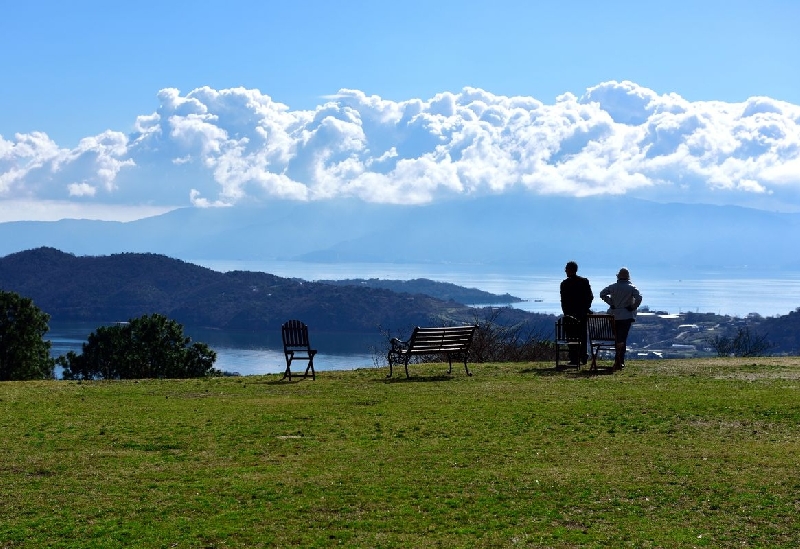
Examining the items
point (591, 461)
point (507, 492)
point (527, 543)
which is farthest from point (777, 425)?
point (527, 543)

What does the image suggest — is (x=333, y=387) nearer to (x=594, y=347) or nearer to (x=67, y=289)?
(x=594, y=347)

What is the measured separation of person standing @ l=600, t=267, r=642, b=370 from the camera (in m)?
17.1

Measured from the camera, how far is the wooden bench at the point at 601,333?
1681 centimetres

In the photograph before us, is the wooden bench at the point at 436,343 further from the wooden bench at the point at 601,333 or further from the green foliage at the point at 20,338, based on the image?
the green foliage at the point at 20,338

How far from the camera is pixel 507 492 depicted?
752 centimetres

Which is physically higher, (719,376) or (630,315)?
(630,315)

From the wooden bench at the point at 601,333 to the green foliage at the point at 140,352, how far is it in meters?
33.8

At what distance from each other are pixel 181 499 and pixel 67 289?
6483 inches

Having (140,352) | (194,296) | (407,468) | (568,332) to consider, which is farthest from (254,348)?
(407,468)

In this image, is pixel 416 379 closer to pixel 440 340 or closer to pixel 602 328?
pixel 440 340

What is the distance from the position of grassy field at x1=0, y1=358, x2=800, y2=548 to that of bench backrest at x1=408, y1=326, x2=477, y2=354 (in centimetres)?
261

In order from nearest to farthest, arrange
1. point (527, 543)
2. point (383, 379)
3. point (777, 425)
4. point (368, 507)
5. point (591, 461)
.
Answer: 1. point (527, 543)
2. point (368, 507)
3. point (591, 461)
4. point (777, 425)
5. point (383, 379)

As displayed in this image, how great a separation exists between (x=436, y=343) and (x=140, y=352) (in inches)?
1366

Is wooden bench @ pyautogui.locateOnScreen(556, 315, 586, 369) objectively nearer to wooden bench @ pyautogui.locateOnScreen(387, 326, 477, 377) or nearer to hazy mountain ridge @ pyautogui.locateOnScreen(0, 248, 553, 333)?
wooden bench @ pyautogui.locateOnScreen(387, 326, 477, 377)
